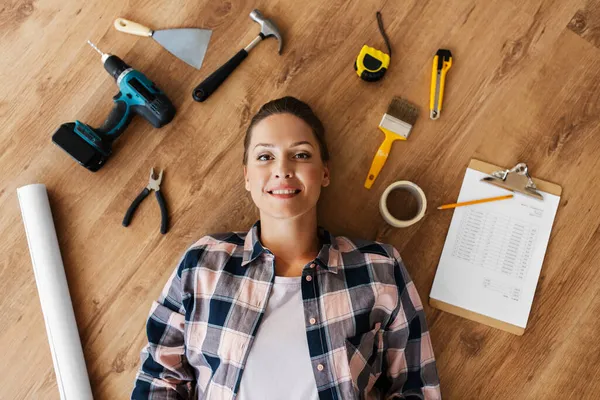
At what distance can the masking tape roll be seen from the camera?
47.3 inches

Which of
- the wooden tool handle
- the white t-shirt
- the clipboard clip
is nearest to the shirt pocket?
the white t-shirt

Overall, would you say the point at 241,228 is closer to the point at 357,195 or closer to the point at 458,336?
the point at 357,195

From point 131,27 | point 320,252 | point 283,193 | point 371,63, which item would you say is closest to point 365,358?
point 320,252

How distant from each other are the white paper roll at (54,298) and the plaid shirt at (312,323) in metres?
0.24

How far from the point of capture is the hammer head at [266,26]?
50.8 inches

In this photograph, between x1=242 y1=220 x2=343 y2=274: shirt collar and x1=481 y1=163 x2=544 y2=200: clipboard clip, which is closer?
x1=242 y1=220 x2=343 y2=274: shirt collar

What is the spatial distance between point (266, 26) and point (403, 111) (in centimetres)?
51

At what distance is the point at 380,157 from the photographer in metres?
1.28

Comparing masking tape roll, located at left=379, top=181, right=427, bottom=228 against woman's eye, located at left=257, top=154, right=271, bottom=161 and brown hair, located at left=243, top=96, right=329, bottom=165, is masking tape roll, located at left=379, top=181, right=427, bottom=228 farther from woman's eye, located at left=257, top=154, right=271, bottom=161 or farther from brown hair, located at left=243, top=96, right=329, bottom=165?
woman's eye, located at left=257, top=154, right=271, bottom=161

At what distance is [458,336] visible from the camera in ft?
4.20

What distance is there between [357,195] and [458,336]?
21.2 inches

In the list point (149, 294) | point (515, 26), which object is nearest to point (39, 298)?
point (149, 294)

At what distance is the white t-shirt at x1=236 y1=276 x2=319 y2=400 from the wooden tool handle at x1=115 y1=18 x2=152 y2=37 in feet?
3.06

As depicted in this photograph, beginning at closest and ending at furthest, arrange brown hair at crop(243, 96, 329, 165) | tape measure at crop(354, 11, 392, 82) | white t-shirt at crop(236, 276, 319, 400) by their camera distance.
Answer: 1. white t-shirt at crop(236, 276, 319, 400)
2. brown hair at crop(243, 96, 329, 165)
3. tape measure at crop(354, 11, 392, 82)
